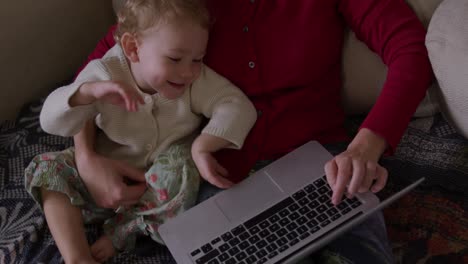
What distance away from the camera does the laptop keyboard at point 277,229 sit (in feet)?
3.32

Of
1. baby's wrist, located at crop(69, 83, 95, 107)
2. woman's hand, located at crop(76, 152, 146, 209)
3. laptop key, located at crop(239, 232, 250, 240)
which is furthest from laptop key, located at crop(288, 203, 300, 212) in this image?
baby's wrist, located at crop(69, 83, 95, 107)

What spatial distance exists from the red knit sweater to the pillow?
0.22 ft

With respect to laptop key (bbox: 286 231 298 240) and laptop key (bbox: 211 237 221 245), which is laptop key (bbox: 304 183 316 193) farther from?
laptop key (bbox: 211 237 221 245)

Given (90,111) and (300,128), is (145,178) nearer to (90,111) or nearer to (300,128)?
(90,111)

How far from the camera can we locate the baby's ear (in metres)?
1.18

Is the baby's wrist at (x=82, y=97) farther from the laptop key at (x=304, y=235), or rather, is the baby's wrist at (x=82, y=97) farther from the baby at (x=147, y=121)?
the laptop key at (x=304, y=235)

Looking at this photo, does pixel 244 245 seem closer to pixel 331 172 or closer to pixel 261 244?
pixel 261 244

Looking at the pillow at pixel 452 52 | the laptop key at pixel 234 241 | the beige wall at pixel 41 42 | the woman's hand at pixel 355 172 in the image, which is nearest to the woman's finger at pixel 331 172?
the woman's hand at pixel 355 172

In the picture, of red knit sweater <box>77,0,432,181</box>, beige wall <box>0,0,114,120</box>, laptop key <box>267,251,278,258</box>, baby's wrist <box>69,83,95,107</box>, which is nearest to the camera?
laptop key <box>267,251,278,258</box>

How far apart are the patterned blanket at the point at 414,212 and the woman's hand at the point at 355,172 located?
190 millimetres

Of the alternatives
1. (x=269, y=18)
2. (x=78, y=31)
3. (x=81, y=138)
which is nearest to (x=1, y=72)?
(x=78, y=31)

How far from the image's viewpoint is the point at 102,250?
1.15m

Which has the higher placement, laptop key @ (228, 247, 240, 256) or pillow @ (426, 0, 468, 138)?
pillow @ (426, 0, 468, 138)

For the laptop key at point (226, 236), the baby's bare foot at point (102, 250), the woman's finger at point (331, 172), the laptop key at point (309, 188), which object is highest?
the woman's finger at point (331, 172)
